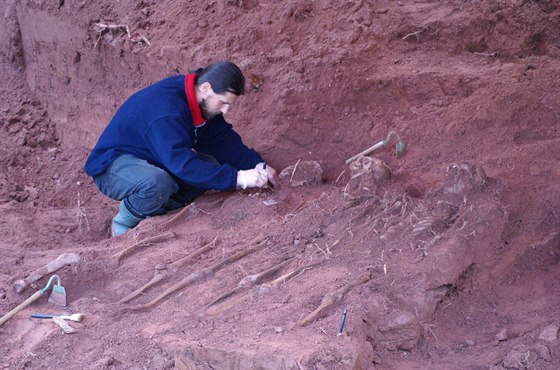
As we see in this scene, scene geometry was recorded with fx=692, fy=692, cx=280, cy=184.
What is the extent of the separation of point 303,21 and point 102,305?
3178mm

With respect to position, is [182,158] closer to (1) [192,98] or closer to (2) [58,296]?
(1) [192,98]

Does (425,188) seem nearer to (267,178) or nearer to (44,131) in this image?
(267,178)

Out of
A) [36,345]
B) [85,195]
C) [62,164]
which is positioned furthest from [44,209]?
[36,345]

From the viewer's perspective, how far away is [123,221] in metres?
4.73

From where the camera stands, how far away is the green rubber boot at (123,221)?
466 cm

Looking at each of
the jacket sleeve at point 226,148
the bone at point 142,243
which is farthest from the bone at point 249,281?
the jacket sleeve at point 226,148

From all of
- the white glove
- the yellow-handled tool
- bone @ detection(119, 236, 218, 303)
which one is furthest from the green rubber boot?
the yellow-handled tool

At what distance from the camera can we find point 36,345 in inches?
123

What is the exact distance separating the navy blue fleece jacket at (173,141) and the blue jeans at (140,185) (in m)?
0.07

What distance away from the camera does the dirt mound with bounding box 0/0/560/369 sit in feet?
10.2

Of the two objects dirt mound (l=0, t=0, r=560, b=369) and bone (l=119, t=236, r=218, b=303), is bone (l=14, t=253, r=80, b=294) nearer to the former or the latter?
dirt mound (l=0, t=0, r=560, b=369)

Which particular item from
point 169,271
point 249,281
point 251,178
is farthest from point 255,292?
point 251,178

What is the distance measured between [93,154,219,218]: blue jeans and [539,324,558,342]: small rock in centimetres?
249

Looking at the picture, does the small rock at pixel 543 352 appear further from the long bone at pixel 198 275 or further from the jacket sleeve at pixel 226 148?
the jacket sleeve at pixel 226 148
